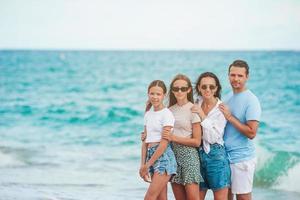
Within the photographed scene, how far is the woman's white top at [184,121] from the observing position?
3.49m

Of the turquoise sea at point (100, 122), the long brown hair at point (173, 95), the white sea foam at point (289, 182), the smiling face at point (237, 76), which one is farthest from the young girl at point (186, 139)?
the white sea foam at point (289, 182)

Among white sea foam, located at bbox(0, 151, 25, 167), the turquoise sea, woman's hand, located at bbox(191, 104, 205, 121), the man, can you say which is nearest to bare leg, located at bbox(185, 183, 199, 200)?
the man

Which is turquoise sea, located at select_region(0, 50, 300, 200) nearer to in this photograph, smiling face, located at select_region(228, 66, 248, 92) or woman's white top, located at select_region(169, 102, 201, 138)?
woman's white top, located at select_region(169, 102, 201, 138)

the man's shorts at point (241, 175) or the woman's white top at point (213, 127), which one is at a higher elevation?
the woman's white top at point (213, 127)

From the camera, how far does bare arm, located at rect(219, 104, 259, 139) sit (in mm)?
3465

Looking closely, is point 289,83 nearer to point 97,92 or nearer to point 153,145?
point 97,92

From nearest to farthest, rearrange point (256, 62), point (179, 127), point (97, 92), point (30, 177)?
1. point (179, 127)
2. point (30, 177)
3. point (97, 92)
4. point (256, 62)

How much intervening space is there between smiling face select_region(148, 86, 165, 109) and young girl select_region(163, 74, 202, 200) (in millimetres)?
72

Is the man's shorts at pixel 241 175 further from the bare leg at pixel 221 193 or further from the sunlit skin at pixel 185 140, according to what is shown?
the sunlit skin at pixel 185 140

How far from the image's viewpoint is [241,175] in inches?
140
